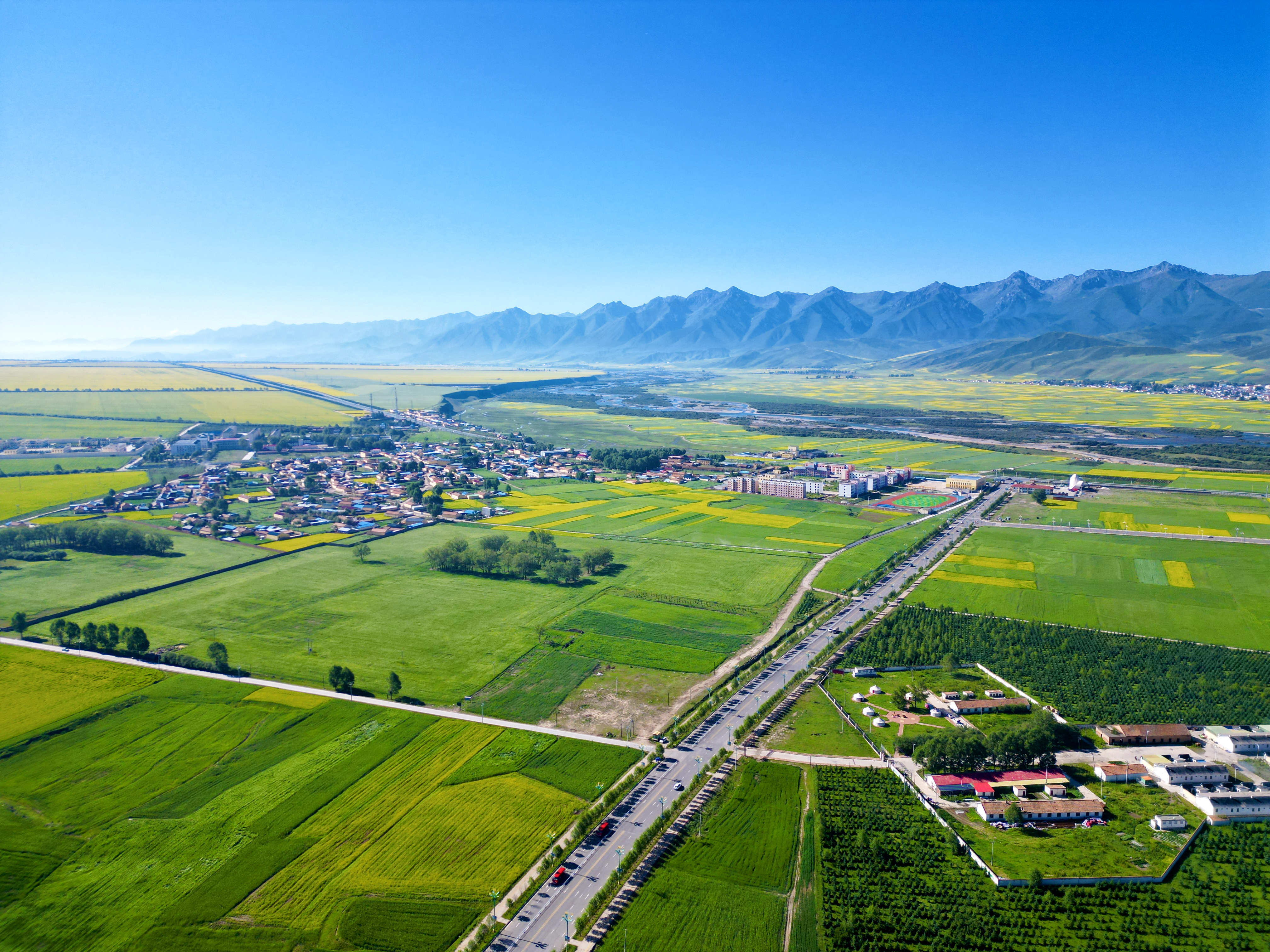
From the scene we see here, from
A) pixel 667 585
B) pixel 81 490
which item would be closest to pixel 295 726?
pixel 667 585

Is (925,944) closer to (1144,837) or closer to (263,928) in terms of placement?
(1144,837)

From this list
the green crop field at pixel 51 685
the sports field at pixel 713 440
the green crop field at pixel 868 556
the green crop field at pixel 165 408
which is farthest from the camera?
the green crop field at pixel 165 408

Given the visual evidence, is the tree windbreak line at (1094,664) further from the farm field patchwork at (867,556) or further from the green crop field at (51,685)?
the green crop field at (51,685)

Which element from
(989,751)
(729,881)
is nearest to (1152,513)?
(989,751)

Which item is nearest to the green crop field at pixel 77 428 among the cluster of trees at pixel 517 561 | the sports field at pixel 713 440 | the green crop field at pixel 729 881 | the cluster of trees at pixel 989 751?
the sports field at pixel 713 440

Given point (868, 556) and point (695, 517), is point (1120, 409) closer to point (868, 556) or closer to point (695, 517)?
point (695, 517)

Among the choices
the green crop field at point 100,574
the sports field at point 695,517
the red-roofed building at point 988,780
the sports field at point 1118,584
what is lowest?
the red-roofed building at point 988,780

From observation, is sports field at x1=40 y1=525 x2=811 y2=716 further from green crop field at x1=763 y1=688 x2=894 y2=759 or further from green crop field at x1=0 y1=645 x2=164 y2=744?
green crop field at x1=763 y1=688 x2=894 y2=759
